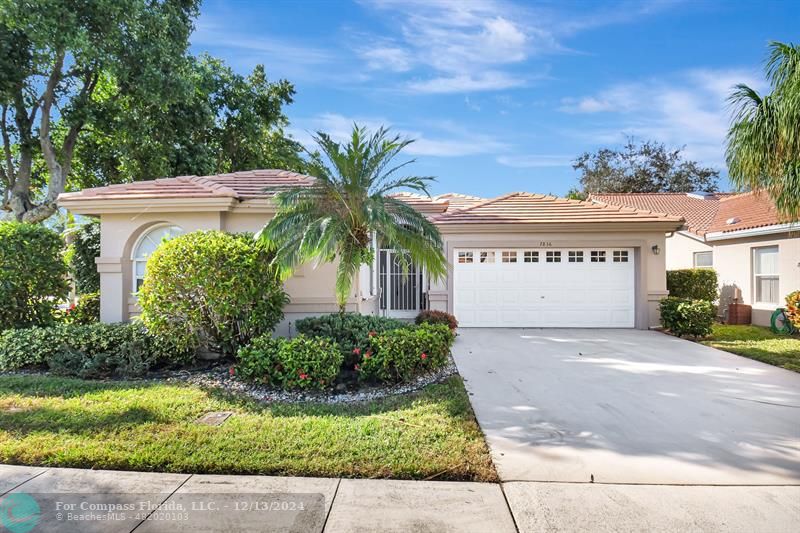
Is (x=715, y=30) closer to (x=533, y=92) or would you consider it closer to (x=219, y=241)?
(x=533, y=92)

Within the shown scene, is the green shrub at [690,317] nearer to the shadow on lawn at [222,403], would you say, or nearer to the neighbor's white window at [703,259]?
the neighbor's white window at [703,259]

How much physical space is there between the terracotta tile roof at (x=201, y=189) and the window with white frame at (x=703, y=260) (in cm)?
1532

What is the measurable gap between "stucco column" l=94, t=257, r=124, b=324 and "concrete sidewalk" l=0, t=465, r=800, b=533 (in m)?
5.87

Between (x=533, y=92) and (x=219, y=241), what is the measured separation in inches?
459

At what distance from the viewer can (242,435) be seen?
449 cm

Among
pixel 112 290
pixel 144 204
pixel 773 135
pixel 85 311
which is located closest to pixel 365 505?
pixel 144 204

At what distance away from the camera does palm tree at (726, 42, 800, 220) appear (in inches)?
291

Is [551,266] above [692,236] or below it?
below

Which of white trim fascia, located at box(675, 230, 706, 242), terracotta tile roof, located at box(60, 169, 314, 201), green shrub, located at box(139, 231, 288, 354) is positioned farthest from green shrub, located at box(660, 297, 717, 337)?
green shrub, located at box(139, 231, 288, 354)

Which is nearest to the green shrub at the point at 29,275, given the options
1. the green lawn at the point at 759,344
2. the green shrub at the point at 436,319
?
the green shrub at the point at 436,319

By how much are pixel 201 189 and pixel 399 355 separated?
18.0 ft

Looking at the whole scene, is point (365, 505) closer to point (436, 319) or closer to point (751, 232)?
point (436, 319)

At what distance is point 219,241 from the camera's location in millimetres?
7176

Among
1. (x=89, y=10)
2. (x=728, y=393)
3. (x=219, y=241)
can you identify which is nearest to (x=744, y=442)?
(x=728, y=393)
